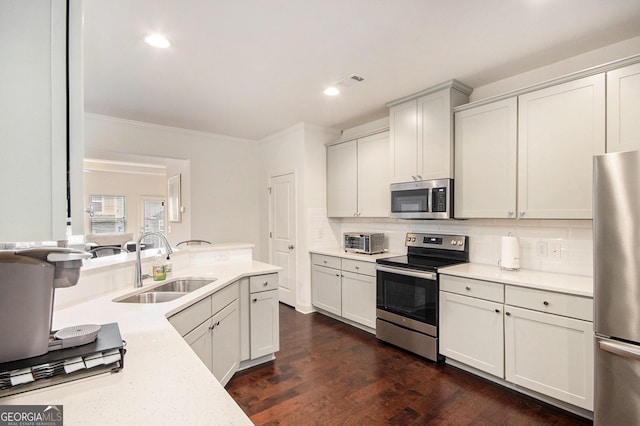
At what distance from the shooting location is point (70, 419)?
2.55ft

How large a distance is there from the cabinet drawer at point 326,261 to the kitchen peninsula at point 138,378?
2.07 meters

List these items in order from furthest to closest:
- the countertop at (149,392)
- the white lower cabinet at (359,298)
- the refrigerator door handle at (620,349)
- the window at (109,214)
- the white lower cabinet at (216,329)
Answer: the window at (109,214), the white lower cabinet at (359,298), the white lower cabinet at (216,329), the refrigerator door handle at (620,349), the countertop at (149,392)

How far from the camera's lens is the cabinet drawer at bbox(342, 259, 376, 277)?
11.3ft

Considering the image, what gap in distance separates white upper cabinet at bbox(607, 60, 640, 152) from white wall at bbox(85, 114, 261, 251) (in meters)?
4.43

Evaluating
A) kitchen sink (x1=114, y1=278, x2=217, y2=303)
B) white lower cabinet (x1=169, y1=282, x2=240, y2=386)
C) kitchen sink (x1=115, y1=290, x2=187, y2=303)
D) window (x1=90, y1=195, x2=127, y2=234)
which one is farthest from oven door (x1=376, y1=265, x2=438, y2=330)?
window (x1=90, y1=195, x2=127, y2=234)

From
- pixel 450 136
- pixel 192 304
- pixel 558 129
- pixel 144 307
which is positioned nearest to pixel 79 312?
pixel 144 307

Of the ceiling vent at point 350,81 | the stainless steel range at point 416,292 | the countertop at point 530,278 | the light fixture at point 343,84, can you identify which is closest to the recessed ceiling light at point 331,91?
the light fixture at point 343,84

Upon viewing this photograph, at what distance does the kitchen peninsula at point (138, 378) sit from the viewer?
801mm

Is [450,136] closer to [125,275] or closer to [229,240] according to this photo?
[125,275]

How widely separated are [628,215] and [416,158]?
5.88ft

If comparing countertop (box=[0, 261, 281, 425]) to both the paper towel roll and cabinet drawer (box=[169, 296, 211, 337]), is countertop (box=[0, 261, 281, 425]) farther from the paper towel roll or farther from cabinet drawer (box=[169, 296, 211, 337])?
the paper towel roll

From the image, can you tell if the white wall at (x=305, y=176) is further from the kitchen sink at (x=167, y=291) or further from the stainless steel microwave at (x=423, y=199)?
the kitchen sink at (x=167, y=291)

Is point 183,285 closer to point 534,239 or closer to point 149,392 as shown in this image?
point 149,392

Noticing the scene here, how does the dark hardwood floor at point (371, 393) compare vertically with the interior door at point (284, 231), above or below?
below
